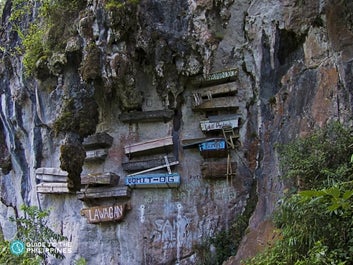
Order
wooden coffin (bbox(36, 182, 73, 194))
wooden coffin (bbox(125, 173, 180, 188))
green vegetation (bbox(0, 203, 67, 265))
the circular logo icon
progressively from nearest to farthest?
1. the circular logo icon
2. green vegetation (bbox(0, 203, 67, 265))
3. wooden coffin (bbox(125, 173, 180, 188))
4. wooden coffin (bbox(36, 182, 73, 194))

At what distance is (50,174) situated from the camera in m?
8.76

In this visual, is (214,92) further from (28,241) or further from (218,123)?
(28,241)

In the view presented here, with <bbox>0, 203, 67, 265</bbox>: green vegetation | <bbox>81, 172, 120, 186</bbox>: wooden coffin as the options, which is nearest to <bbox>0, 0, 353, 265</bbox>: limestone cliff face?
<bbox>81, 172, 120, 186</bbox>: wooden coffin

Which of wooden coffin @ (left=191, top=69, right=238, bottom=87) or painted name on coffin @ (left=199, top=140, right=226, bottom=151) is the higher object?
wooden coffin @ (left=191, top=69, right=238, bottom=87)

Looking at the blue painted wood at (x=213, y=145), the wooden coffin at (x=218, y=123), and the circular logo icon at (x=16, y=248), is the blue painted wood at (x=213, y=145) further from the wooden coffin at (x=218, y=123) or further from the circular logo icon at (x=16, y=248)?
the circular logo icon at (x=16, y=248)

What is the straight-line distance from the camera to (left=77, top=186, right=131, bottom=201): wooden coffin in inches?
315

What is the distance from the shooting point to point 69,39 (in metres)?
8.37

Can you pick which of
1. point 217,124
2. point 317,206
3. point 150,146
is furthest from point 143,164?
point 317,206

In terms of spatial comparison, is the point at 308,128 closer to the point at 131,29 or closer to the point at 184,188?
the point at 184,188

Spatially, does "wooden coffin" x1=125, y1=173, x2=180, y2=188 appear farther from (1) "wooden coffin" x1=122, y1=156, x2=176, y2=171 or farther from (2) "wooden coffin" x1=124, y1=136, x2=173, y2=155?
(2) "wooden coffin" x1=124, y1=136, x2=173, y2=155

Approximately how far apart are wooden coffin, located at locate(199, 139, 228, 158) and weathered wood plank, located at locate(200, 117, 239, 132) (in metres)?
0.25

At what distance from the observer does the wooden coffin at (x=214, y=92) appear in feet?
26.4

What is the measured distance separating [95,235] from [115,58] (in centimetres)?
312

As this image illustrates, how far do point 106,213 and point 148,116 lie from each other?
1.86 m
